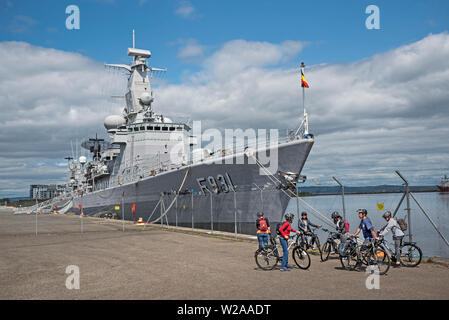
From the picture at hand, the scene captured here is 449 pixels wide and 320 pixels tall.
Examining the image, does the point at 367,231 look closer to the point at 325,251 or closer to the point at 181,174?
the point at 325,251

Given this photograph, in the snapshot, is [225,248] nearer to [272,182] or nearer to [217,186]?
[272,182]

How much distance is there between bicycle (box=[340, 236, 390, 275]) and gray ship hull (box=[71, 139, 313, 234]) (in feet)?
20.9

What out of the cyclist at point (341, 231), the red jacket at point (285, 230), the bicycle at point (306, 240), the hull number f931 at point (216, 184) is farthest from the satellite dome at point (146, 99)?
the red jacket at point (285, 230)

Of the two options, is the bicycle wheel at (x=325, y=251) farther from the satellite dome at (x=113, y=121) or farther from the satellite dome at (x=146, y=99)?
the satellite dome at (x=113, y=121)

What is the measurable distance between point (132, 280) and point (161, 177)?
14124 mm

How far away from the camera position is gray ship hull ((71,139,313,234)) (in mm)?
15242

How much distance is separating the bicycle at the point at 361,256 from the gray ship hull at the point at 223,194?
20.9 feet

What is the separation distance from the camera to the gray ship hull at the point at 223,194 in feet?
50.0

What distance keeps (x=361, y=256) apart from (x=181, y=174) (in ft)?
42.7

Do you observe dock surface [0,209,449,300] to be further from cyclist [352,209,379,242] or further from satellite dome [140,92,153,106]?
satellite dome [140,92,153,106]

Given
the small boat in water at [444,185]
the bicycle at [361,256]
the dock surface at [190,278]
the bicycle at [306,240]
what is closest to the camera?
the dock surface at [190,278]

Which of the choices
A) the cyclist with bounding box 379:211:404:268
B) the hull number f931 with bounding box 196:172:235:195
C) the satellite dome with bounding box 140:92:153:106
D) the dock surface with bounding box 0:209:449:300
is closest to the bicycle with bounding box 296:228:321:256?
the dock surface with bounding box 0:209:449:300
